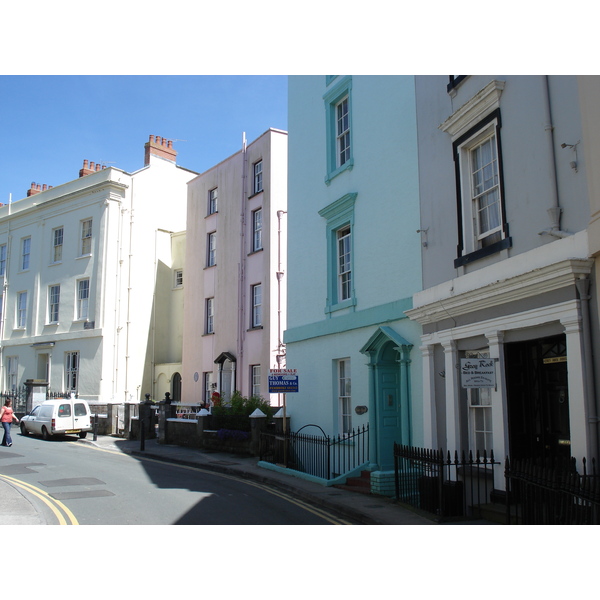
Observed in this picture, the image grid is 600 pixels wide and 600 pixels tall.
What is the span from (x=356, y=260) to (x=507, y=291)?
597 cm

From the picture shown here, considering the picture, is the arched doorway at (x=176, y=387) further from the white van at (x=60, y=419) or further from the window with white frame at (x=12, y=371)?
the window with white frame at (x=12, y=371)

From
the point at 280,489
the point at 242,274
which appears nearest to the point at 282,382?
the point at 280,489

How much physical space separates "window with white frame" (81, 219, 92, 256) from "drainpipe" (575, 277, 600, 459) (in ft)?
89.3

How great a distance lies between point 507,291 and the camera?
9312 mm

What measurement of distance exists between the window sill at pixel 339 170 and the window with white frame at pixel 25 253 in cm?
2400

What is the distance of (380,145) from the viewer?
46.9 ft

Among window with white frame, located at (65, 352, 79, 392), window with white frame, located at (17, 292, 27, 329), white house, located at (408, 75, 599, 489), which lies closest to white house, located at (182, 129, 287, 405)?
window with white frame, located at (65, 352, 79, 392)

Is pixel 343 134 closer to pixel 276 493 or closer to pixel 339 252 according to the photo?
pixel 339 252

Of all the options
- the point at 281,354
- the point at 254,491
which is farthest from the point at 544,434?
the point at 281,354

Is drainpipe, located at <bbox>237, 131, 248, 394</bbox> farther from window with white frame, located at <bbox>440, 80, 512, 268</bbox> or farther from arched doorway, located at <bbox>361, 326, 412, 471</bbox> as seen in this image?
window with white frame, located at <bbox>440, 80, 512, 268</bbox>

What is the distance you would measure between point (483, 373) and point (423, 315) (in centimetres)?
272

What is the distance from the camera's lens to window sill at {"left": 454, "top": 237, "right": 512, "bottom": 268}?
9560mm

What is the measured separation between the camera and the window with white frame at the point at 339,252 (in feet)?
51.0

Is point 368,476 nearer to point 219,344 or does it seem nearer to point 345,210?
point 345,210
